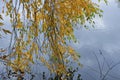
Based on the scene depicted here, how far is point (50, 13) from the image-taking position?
429 centimetres

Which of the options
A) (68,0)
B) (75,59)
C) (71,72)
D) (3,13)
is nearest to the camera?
(68,0)

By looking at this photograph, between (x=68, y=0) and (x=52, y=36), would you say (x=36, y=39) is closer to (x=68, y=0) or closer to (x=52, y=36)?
(x=52, y=36)

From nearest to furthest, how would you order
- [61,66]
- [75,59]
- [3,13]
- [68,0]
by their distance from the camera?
[61,66] → [68,0] → [3,13] → [75,59]

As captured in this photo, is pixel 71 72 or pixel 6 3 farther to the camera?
pixel 71 72

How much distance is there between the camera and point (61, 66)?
416cm

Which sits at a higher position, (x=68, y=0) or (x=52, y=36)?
(x=68, y=0)

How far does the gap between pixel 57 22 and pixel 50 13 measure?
0.15 metres

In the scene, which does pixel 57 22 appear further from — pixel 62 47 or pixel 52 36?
pixel 62 47

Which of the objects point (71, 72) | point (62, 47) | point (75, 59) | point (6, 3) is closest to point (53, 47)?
point (62, 47)

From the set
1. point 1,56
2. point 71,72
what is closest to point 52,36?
point 1,56

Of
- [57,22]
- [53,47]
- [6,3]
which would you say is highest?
[6,3]

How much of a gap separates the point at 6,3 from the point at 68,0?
876 millimetres

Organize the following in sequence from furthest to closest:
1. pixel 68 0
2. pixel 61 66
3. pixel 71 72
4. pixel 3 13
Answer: pixel 71 72
pixel 3 13
pixel 68 0
pixel 61 66

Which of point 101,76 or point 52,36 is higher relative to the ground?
point 52,36
